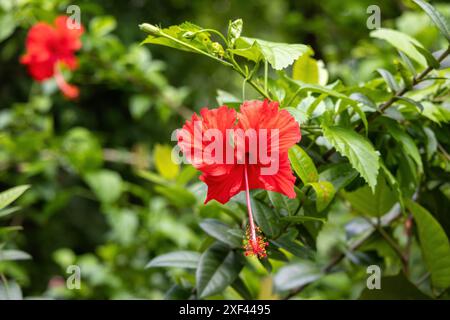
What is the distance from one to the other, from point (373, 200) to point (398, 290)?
13 cm

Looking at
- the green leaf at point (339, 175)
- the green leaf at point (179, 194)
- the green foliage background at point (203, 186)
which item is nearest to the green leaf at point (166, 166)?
the green foliage background at point (203, 186)

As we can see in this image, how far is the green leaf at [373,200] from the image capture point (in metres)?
0.77

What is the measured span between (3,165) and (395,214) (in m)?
1.34

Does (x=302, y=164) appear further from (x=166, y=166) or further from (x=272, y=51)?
(x=166, y=166)

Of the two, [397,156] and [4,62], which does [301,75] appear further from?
[4,62]

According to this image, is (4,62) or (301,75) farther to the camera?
(4,62)

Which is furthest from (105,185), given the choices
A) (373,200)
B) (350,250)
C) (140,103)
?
(373,200)

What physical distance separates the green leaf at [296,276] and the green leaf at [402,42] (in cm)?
41

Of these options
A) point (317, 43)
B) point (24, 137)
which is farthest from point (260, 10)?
point (24, 137)

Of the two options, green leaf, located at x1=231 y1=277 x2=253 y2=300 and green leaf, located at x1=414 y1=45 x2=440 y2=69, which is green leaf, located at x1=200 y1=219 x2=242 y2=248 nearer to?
green leaf, located at x1=231 y1=277 x2=253 y2=300

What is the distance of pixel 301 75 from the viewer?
2.50 feet

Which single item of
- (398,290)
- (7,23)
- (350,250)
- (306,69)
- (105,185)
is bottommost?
(398,290)

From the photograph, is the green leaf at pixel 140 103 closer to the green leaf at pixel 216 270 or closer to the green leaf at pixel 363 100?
the green leaf at pixel 216 270

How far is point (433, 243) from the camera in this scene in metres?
0.71
